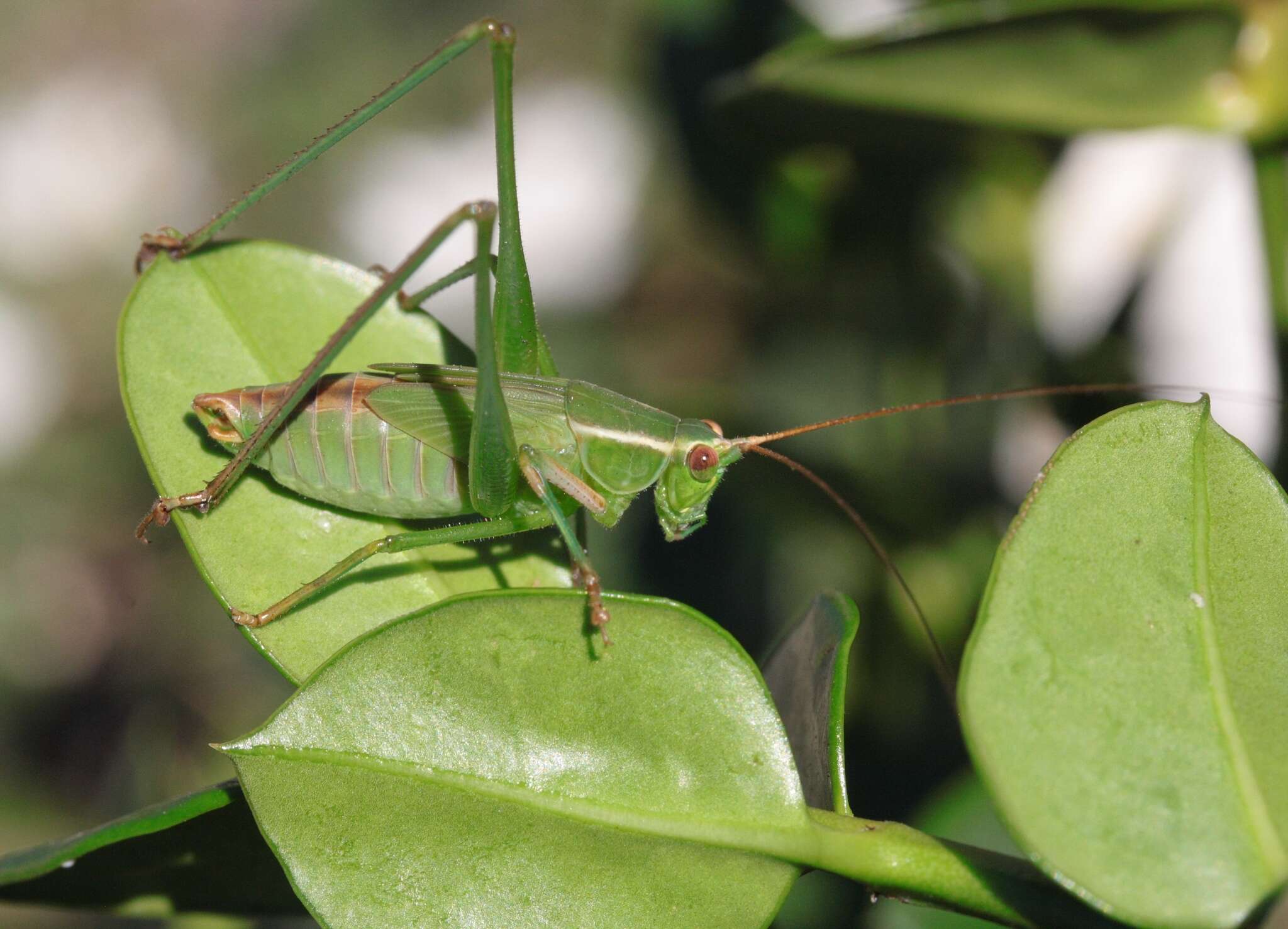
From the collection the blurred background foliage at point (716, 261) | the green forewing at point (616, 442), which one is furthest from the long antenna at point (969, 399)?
the blurred background foliage at point (716, 261)

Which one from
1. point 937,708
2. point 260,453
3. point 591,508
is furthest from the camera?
point 937,708

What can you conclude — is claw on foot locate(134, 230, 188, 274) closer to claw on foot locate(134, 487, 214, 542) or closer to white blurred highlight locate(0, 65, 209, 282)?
claw on foot locate(134, 487, 214, 542)

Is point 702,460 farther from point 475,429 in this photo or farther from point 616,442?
point 475,429

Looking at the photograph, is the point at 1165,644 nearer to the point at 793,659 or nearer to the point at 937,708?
the point at 793,659

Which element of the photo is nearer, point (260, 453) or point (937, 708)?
point (260, 453)

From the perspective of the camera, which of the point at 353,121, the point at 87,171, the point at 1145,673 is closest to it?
the point at 1145,673

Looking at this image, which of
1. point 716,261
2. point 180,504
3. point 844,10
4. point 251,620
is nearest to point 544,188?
point 716,261

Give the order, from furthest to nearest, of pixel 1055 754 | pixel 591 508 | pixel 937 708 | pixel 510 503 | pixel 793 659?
pixel 937 708
pixel 591 508
pixel 510 503
pixel 793 659
pixel 1055 754

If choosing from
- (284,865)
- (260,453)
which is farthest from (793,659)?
(260,453)
